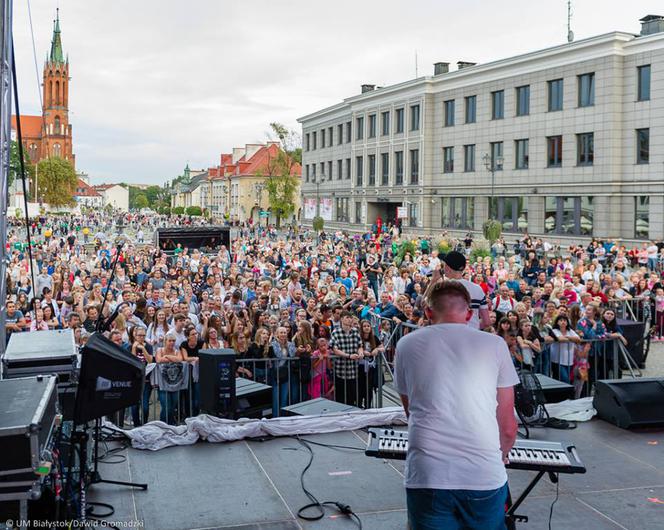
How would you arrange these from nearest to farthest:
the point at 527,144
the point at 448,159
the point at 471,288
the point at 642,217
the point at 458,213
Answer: the point at 471,288, the point at 642,217, the point at 527,144, the point at 458,213, the point at 448,159

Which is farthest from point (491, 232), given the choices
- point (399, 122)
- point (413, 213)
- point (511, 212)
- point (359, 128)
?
point (359, 128)

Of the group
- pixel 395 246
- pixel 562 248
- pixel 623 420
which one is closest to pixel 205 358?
pixel 623 420

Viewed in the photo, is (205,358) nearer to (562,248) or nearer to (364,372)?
(364,372)

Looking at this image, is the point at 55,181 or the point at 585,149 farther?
the point at 55,181

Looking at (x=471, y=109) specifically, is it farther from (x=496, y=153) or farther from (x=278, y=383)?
(x=278, y=383)

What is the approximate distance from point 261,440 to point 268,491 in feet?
5.19

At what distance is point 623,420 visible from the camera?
8.89 m

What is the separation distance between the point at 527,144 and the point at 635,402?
39.3 meters

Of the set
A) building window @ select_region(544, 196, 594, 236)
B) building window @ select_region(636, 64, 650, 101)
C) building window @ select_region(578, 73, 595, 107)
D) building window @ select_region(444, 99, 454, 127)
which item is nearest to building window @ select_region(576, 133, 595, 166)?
building window @ select_region(578, 73, 595, 107)

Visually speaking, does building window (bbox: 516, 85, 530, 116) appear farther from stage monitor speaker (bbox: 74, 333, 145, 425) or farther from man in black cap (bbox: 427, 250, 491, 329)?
stage monitor speaker (bbox: 74, 333, 145, 425)

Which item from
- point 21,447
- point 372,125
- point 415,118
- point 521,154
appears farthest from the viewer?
point 372,125

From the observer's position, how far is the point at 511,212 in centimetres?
4778

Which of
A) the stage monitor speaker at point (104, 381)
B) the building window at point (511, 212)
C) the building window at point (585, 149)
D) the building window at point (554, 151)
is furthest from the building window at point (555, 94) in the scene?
the stage monitor speaker at point (104, 381)

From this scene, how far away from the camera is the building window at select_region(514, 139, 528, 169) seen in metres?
46.3
